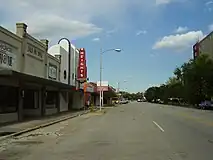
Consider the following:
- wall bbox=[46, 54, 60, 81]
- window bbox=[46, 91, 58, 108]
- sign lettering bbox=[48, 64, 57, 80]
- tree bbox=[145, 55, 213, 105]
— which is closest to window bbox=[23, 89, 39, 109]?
window bbox=[46, 91, 58, 108]

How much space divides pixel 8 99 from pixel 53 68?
15163mm

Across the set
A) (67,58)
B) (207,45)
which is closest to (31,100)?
(67,58)

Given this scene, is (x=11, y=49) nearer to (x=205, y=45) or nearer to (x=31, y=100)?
(x=31, y=100)

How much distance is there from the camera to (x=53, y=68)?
133 feet

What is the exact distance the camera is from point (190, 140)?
596 inches

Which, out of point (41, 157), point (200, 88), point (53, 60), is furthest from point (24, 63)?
point (200, 88)

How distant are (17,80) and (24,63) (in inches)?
124

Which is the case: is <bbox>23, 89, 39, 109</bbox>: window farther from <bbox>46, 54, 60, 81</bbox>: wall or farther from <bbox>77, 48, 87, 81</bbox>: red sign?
<bbox>77, 48, 87, 81</bbox>: red sign

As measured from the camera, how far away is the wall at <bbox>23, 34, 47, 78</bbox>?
3006cm

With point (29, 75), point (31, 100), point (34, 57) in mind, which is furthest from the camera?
point (31, 100)

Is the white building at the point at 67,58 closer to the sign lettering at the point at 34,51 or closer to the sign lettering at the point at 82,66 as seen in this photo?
the sign lettering at the point at 82,66

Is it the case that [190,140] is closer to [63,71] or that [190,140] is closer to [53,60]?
[53,60]

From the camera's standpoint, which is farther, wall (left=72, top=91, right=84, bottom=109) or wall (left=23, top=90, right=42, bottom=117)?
wall (left=72, top=91, right=84, bottom=109)

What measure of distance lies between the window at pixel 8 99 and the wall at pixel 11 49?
160cm
